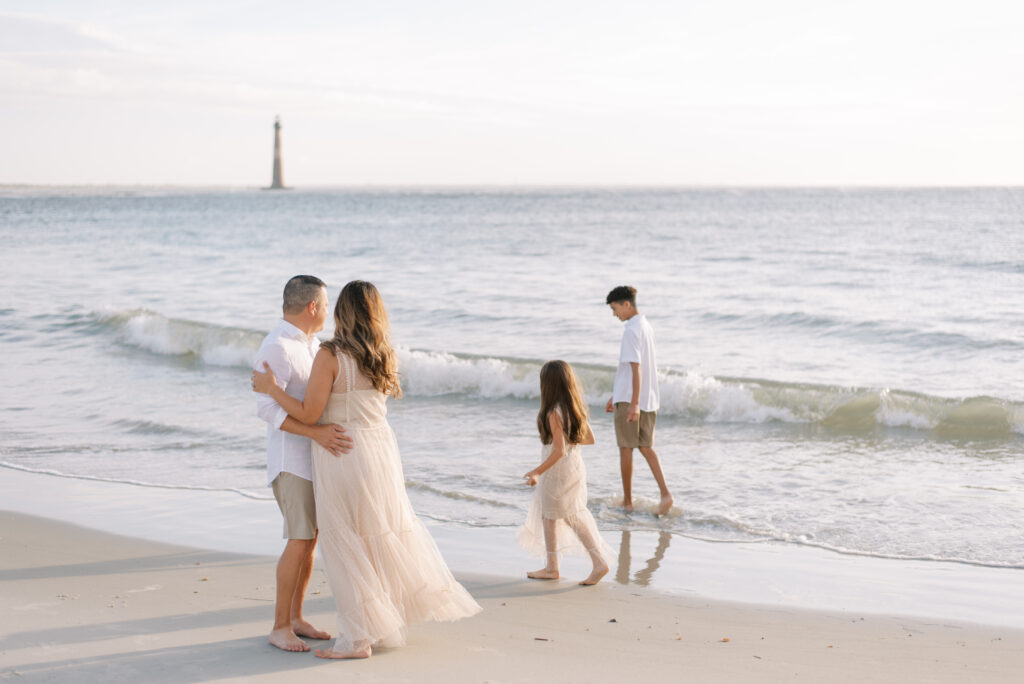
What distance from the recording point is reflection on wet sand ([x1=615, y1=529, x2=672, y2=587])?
19.2ft

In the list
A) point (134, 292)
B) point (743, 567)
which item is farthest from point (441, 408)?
point (134, 292)

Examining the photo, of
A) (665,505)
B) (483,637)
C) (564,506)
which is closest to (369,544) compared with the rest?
(483,637)

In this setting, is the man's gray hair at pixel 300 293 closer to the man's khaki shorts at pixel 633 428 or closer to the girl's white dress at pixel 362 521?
the girl's white dress at pixel 362 521

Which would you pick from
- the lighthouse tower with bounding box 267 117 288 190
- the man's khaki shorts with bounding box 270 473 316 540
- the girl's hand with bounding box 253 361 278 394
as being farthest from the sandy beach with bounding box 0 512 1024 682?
the lighthouse tower with bounding box 267 117 288 190

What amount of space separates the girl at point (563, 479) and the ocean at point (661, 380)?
138 centimetres

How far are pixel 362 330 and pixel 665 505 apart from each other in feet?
13.6

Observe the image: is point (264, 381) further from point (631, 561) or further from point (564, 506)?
point (631, 561)

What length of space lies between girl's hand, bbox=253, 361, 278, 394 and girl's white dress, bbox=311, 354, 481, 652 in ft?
0.88

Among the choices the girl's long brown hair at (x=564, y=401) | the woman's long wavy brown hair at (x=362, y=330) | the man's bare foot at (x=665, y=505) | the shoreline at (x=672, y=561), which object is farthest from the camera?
the man's bare foot at (x=665, y=505)

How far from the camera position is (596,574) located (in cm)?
571

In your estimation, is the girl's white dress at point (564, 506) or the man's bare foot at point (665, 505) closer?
the girl's white dress at point (564, 506)

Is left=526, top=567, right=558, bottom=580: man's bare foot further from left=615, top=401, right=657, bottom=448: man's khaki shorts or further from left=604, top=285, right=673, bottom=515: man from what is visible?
left=615, top=401, right=657, bottom=448: man's khaki shorts

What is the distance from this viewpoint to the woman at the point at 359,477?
407 cm

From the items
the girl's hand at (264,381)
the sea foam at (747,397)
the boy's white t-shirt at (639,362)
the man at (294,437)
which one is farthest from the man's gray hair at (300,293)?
the sea foam at (747,397)
